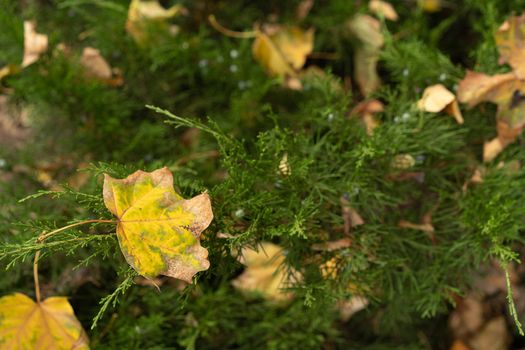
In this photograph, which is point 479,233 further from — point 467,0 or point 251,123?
point 467,0

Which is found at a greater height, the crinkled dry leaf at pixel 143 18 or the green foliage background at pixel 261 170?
the crinkled dry leaf at pixel 143 18

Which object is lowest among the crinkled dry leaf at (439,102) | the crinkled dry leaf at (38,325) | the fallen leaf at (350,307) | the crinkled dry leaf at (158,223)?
the fallen leaf at (350,307)

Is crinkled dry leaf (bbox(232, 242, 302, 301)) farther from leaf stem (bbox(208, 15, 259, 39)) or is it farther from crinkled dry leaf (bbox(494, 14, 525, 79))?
crinkled dry leaf (bbox(494, 14, 525, 79))

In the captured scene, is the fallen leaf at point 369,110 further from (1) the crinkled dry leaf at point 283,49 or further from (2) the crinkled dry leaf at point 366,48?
(1) the crinkled dry leaf at point 283,49

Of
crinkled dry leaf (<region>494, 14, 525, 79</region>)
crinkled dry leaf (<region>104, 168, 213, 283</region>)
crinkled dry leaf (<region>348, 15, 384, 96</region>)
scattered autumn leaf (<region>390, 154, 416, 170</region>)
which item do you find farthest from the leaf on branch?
crinkled dry leaf (<region>104, 168, 213, 283</region>)

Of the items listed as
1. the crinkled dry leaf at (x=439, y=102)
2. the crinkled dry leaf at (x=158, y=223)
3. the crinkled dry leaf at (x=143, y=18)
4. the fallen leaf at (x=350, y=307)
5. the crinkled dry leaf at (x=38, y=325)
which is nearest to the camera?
the crinkled dry leaf at (x=158, y=223)

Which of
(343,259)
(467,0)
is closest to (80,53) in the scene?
(343,259)

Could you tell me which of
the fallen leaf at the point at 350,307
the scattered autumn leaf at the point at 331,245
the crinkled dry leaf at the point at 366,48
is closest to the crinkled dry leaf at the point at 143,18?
the crinkled dry leaf at the point at 366,48
